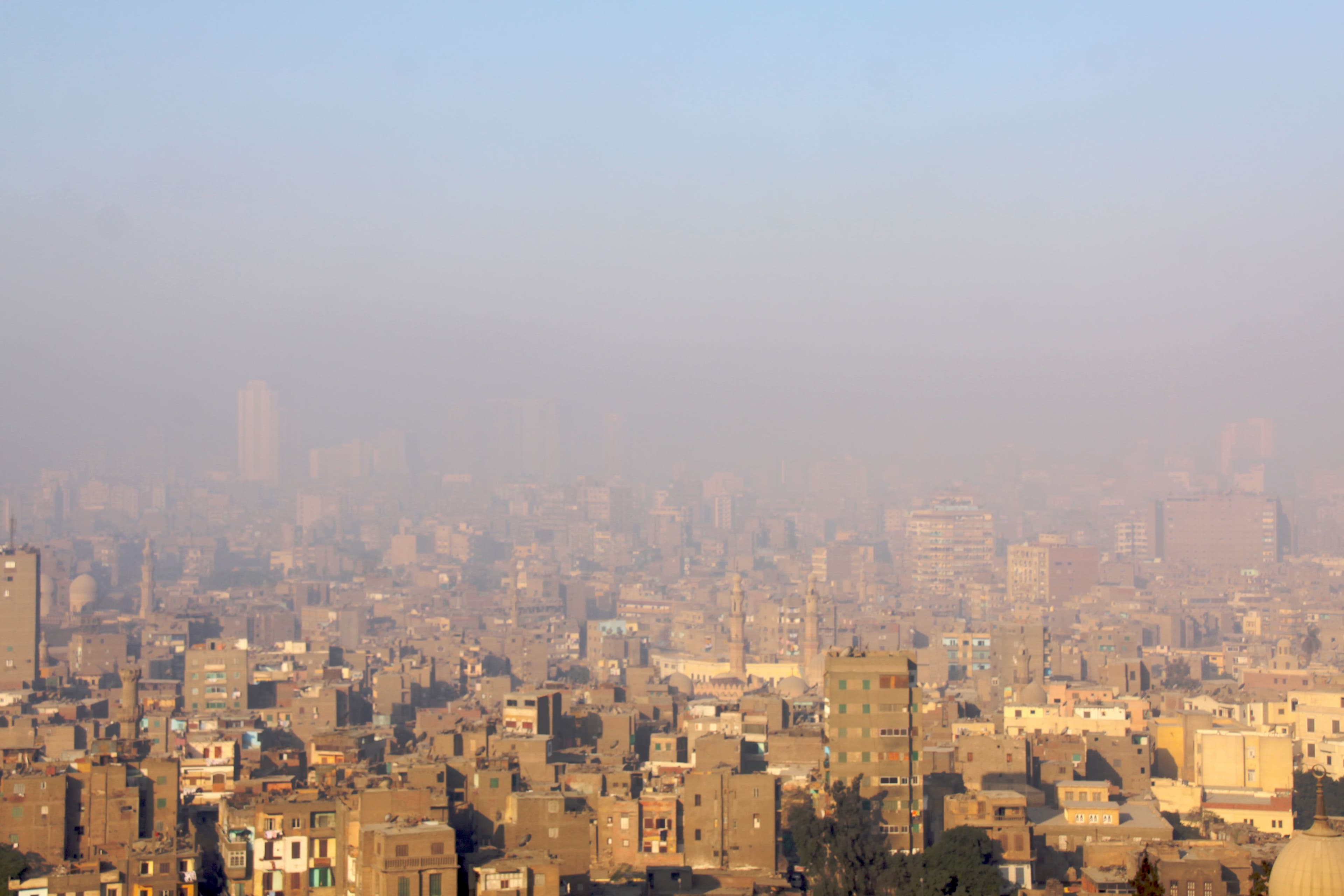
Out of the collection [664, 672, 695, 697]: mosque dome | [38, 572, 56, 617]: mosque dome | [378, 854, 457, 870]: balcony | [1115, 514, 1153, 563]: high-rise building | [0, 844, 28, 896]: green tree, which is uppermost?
[1115, 514, 1153, 563]: high-rise building

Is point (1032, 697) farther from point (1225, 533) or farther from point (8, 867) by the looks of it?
point (1225, 533)

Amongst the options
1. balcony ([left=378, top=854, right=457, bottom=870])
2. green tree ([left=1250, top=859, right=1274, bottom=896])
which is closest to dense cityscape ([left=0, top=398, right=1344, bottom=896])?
balcony ([left=378, top=854, right=457, bottom=870])

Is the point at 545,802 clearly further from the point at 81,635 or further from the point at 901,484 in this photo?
the point at 901,484

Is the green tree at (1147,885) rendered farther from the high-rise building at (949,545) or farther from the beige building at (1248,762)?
the high-rise building at (949,545)

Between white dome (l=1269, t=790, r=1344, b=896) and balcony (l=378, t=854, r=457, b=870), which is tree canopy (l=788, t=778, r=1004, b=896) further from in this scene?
white dome (l=1269, t=790, r=1344, b=896)

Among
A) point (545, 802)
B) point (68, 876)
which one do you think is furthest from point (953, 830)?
point (68, 876)
